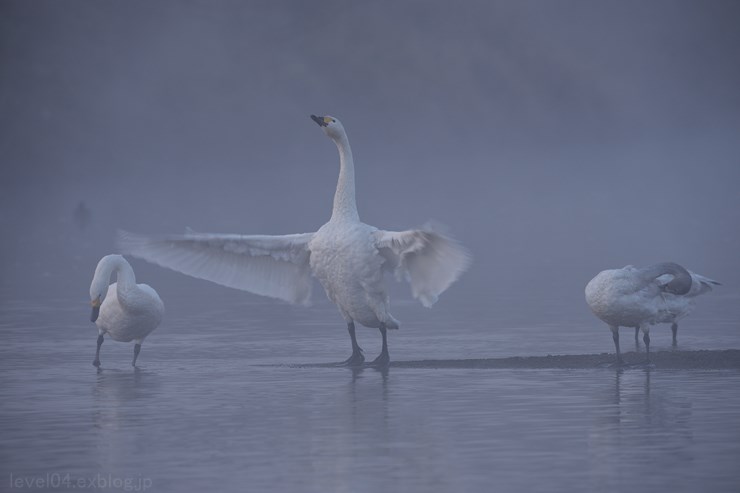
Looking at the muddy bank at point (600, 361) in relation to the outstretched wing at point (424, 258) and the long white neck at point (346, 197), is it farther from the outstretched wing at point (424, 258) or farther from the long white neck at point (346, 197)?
the long white neck at point (346, 197)

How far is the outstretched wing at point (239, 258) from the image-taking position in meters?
19.4

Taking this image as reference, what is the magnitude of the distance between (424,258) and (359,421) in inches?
191

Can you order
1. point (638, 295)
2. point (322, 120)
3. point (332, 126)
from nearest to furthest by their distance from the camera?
point (638, 295) < point (332, 126) < point (322, 120)

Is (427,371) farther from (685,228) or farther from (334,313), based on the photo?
(685,228)

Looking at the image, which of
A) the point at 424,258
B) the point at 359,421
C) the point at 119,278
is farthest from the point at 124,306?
the point at 359,421

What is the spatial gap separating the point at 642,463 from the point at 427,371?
20.4ft

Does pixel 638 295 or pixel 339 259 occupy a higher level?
pixel 339 259

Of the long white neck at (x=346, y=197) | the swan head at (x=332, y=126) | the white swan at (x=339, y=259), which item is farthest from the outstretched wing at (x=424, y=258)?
the swan head at (x=332, y=126)

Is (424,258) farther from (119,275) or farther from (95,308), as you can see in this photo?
(95,308)

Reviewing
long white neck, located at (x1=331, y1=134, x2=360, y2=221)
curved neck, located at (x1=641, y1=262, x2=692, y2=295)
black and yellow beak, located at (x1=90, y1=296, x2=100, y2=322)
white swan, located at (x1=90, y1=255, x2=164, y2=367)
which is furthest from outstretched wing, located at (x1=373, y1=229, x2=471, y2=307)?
black and yellow beak, located at (x1=90, y1=296, x2=100, y2=322)

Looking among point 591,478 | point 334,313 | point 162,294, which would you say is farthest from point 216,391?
point 162,294

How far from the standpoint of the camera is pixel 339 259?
60.8ft

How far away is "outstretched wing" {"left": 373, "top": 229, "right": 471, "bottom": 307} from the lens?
17703 millimetres

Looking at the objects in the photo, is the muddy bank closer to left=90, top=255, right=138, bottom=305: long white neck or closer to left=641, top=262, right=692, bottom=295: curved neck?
left=641, top=262, right=692, bottom=295: curved neck
